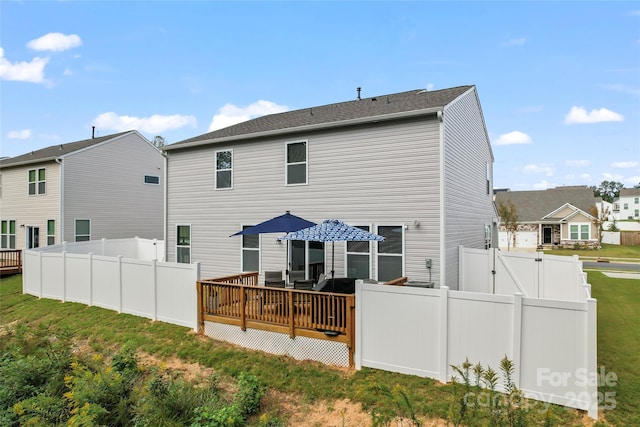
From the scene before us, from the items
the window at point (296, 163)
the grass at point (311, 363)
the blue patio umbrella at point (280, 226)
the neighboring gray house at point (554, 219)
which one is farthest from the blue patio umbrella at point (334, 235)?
the neighboring gray house at point (554, 219)

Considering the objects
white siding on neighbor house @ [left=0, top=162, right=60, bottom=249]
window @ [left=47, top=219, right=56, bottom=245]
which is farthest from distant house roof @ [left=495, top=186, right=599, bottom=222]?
white siding on neighbor house @ [left=0, top=162, right=60, bottom=249]

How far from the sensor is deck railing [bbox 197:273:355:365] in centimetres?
618

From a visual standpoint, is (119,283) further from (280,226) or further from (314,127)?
(314,127)

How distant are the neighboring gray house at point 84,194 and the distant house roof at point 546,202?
30.4 metres

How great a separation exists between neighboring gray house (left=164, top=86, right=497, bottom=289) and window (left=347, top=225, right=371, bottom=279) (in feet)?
0.09

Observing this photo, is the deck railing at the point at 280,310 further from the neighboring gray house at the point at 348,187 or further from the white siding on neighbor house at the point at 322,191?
the white siding on neighbor house at the point at 322,191

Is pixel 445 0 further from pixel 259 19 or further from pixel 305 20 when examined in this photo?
pixel 259 19

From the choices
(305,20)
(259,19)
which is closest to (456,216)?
(305,20)

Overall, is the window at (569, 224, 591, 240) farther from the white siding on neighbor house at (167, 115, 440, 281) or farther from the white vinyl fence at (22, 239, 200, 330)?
the white vinyl fence at (22, 239, 200, 330)

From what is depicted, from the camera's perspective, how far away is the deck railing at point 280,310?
20.3 ft

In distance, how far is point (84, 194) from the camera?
17188 millimetres

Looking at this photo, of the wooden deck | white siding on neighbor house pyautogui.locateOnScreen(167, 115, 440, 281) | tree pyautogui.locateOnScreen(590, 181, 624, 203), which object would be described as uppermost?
tree pyautogui.locateOnScreen(590, 181, 624, 203)

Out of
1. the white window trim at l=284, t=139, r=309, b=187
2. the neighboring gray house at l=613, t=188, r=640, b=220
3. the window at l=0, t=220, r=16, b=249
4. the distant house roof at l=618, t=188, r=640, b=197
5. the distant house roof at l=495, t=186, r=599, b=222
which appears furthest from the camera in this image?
the distant house roof at l=618, t=188, r=640, b=197

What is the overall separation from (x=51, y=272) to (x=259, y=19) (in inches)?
485
